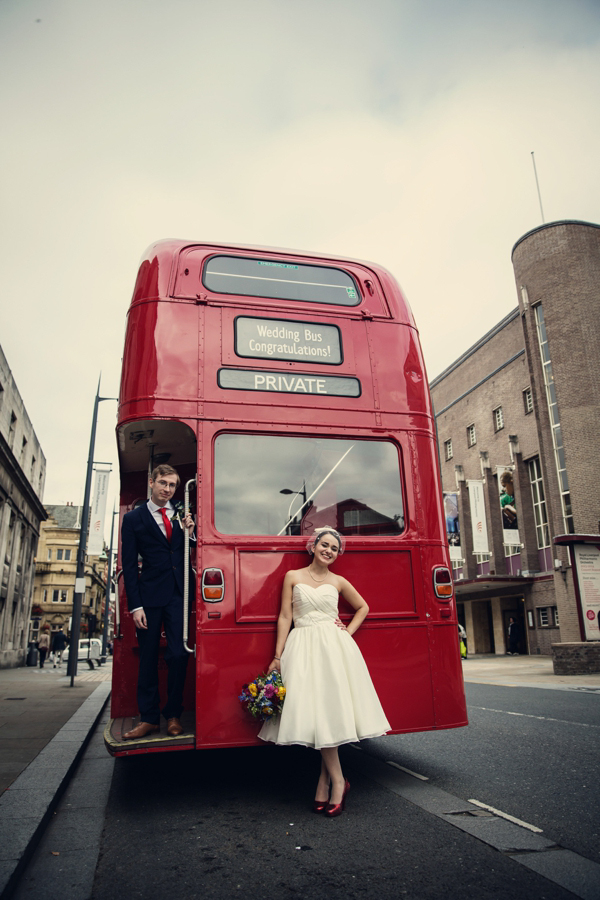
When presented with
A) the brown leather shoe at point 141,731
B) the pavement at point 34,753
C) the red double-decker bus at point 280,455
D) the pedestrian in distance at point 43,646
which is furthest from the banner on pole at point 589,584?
the pedestrian in distance at point 43,646

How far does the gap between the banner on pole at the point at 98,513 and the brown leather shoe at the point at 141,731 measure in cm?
1541

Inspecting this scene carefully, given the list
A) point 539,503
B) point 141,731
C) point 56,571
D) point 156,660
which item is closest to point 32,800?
point 141,731

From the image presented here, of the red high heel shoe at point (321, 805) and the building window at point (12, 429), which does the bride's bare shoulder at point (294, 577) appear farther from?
the building window at point (12, 429)

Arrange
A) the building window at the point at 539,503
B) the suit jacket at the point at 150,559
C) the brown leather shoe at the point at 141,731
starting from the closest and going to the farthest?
the brown leather shoe at the point at 141,731
the suit jacket at the point at 150,559
the building window at the point at 539,503

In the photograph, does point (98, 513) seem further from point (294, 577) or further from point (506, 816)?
point (506, 816)

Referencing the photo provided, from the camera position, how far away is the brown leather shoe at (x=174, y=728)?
4641 mm

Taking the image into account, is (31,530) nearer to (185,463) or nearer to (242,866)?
(185,463)

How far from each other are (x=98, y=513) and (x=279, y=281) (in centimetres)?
1570

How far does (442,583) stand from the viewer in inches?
207

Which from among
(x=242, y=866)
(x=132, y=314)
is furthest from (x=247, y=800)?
(x=132, y=314)

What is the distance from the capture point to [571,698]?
11773 millimetres

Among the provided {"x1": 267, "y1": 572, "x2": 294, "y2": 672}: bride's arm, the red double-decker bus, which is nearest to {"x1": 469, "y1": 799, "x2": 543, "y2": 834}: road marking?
the red double-decker bus

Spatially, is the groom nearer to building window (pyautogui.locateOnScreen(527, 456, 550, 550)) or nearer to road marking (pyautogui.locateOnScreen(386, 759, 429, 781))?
road marking (pyautogui.locateOnScreen(386, 759, 429, 781))

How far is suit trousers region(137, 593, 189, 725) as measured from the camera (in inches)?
190
